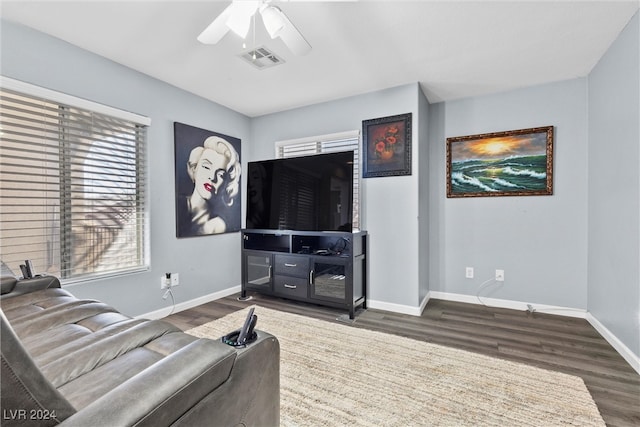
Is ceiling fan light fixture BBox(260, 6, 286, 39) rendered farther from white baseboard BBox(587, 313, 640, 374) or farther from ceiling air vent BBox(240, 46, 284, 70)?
white baseboard BBox(587, 313, 640, 374)

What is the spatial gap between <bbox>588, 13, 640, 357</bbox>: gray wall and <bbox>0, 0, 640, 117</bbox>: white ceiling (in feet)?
0.83

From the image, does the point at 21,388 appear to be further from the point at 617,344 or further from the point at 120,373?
the point at 617,344

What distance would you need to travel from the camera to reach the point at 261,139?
4074mm

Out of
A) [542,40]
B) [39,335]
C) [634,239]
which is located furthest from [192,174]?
[634,239]

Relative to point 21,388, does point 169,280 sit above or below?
below

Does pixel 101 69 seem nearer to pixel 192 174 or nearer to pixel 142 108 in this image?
pixel 142 108

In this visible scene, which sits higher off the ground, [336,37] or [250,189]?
[336,37]

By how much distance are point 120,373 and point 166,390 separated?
0.40m

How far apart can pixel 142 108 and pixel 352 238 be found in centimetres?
Result: 247

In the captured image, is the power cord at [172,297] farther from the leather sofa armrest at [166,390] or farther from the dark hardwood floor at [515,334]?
the leather sofa armrest at [166,390]

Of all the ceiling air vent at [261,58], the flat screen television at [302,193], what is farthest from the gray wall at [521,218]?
the ceiling air vent at [261,58]

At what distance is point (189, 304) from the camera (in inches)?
127

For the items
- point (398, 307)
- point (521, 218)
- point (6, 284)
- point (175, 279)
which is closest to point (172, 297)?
point (175, 279)

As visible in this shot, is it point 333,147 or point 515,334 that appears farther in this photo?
point 333,147
